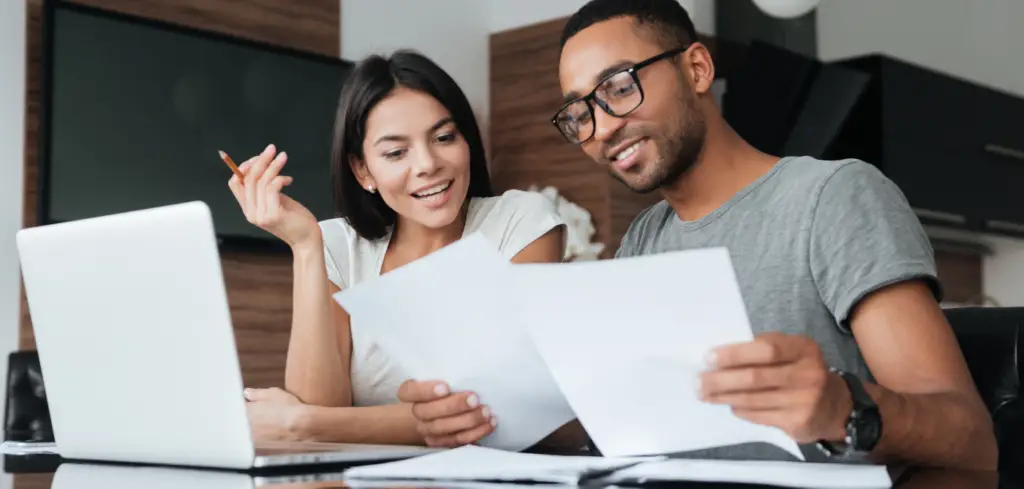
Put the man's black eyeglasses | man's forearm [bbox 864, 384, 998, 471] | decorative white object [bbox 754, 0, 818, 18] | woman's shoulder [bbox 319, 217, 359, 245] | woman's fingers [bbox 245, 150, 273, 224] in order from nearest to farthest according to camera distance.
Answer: man's forearm [bbox 864, 384, 998, 471], the man's black eyeglasses, woman's fingers [bbox 245, 150, 273, 224], woman's shoulder [bbox 319, 217, 359, 245], decorative white object [bbox 754, 0, 818, 18]

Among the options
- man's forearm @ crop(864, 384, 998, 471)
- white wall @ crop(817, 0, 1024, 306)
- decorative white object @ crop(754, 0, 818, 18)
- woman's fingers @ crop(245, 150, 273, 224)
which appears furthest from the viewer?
white wall @ crop(817, 0, 1024, 306)

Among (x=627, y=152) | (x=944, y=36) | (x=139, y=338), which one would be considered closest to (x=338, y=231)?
(x=627, y=152)

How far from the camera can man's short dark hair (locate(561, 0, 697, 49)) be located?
1.29 metres

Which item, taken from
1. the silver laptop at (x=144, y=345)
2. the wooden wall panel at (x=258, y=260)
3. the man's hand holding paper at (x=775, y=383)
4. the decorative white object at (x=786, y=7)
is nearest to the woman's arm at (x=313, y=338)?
the silver laptop at (x=144, y=345)

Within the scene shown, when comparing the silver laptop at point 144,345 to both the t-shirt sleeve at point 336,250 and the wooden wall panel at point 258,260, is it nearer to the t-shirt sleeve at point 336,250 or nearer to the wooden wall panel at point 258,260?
the t-shirt sleeve at point 336,250

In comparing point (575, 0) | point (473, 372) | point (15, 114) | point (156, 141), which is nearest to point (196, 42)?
point (156, 141)

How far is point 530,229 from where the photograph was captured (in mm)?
1675

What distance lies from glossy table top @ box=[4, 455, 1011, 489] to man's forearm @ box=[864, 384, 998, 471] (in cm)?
2

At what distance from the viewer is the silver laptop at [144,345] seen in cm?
97

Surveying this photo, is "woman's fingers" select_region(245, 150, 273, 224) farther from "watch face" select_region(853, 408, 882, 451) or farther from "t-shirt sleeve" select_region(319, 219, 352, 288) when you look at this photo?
"watch face" select_region(853, 408, 882, 451)

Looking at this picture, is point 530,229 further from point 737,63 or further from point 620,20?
point 737,63

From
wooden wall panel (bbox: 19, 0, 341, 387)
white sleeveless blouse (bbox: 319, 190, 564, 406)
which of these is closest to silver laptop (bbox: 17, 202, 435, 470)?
white sleeveless blouse (bbox: 319, 190, 564, 406)

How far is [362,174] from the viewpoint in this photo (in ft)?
5.89

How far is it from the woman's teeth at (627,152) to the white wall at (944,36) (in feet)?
11.2
